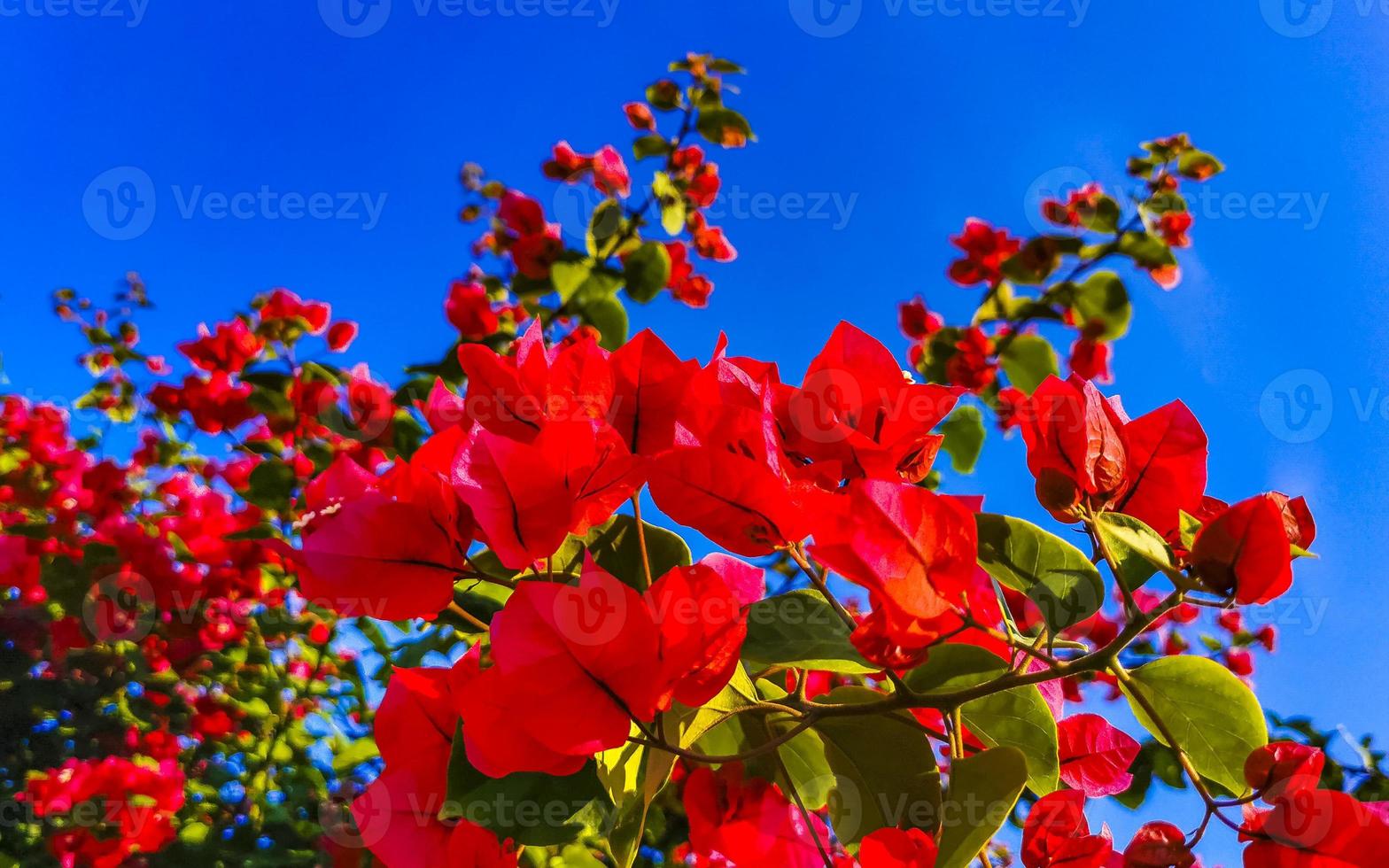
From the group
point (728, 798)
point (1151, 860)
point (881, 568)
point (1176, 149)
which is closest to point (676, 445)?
point (881, 568)

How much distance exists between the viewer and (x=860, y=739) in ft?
1.62

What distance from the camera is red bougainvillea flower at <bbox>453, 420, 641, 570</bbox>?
0.41m

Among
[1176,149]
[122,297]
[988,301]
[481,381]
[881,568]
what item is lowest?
[881,568]

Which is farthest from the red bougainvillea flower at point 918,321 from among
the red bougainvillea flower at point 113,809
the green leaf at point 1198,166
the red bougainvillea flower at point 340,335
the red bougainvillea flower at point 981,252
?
the red bougainvillea flower at point 113,809

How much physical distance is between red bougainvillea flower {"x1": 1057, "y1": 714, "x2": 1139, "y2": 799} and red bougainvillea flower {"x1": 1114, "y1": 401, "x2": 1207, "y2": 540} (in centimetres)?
17

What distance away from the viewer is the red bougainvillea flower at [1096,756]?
1.83 feet

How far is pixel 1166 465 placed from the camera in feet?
1.56

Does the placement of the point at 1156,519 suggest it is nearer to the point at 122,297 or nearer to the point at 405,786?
the point at 405,786

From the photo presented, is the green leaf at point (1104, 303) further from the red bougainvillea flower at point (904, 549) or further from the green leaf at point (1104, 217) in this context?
the red bougainvillea flower at point (904, 549)

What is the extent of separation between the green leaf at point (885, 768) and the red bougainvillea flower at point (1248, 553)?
18 centimetres

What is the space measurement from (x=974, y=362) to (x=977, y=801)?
1.42 metres

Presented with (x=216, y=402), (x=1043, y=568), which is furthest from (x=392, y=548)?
(x=216, y=402)

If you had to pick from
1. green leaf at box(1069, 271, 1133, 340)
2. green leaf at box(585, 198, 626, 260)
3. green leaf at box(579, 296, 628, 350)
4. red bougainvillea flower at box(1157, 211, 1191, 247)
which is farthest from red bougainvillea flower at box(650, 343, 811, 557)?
red bougainvillea flower at box(1157, 211, 1191, 247)

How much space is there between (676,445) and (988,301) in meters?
1.61
